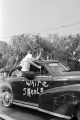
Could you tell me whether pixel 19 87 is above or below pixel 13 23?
below

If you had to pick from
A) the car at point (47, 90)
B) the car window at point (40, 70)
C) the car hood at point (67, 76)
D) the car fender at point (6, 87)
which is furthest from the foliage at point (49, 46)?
the car hood at point (67, 76)

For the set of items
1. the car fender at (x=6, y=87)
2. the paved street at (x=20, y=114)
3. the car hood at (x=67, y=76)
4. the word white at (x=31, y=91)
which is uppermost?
the car hood at (x=67, y=76)

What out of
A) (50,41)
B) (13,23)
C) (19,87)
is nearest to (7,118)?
(19,87)

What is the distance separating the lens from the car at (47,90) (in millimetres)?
4197

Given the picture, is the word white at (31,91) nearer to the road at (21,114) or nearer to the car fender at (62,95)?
the car fender at (62,95)

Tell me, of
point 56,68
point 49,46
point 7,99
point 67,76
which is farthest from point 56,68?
point 49,46

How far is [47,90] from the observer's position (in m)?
4.90

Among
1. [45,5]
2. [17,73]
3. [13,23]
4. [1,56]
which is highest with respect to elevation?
[45,5]

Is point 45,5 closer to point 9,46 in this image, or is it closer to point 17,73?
point 17,73

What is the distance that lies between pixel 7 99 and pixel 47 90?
77.7 inches

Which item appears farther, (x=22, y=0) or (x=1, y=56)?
(x=1, y=56)

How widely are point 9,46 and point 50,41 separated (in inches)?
303

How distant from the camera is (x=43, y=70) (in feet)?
17.8

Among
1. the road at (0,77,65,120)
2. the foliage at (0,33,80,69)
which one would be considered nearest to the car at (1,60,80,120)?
the road at (0,77,65,120)
